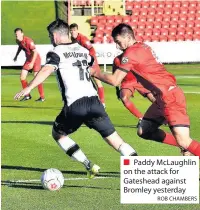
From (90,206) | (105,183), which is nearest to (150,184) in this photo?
(90,206)

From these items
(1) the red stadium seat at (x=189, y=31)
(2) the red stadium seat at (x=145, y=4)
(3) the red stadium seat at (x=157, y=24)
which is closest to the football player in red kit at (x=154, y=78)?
(1) the red stadium seat at (x=189, y=31)

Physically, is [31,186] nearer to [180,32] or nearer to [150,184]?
[150,184]

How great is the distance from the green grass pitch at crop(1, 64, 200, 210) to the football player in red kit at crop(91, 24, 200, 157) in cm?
114

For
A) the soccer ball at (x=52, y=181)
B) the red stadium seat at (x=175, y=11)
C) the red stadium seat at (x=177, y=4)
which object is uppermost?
the soccer ball at (x=52, y=181)

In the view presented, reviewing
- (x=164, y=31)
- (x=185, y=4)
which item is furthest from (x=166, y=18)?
(x=185, y=4)

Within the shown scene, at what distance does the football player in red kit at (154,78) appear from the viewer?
10016 mm

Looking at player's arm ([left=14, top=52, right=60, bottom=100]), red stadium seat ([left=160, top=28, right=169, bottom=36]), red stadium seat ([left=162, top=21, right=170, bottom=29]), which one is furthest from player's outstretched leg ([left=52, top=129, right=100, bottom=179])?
red stadium seat ([left=162, top=21, right=170, bottom=29])

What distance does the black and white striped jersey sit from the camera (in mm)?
10297

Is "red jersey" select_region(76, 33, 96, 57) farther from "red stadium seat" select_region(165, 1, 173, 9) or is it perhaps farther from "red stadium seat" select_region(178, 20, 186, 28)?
"red stadium seat" select_region(165, 1, 173, 9)

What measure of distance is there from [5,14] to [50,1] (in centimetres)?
356

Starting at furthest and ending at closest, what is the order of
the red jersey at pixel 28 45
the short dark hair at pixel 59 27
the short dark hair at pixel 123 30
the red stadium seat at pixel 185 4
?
the red stadium seat at pixel 185 4, the red jersey at pixel 28 45, the short dark hair at pixel 59 27, the short dark hair at pixel 123 30

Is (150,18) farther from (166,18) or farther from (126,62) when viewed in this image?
(126,62)

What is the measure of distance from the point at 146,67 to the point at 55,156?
3.43 metres

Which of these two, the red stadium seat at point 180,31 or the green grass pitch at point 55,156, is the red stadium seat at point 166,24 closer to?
the red stadium seat at point 180,31
